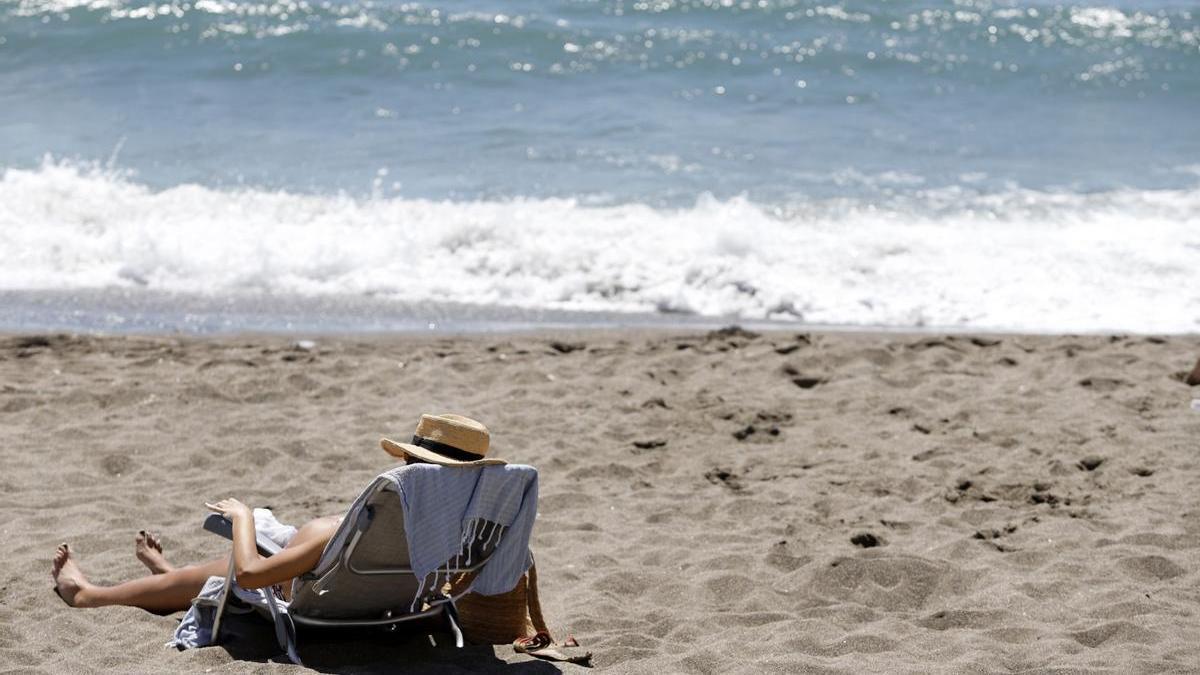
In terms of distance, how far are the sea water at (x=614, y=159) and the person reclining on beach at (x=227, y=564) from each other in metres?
4.16

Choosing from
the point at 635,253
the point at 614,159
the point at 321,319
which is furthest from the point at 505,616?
the point at 614,159

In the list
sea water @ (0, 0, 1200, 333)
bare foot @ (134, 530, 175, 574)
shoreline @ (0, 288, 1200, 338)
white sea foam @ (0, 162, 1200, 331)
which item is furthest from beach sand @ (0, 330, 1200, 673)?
sea water @ (0, 0, 1200, 333)

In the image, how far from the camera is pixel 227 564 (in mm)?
4512

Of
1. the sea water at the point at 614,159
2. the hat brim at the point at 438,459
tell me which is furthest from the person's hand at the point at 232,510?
the sea water at the point at 614,159

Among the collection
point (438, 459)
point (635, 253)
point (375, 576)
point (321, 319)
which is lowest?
point (635, 253)

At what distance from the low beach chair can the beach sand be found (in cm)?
12

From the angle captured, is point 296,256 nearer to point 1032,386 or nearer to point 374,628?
point 1032,386

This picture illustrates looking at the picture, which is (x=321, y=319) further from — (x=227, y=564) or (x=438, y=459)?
(x=438, y=459)

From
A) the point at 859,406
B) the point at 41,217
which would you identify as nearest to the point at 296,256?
the point at 41,217

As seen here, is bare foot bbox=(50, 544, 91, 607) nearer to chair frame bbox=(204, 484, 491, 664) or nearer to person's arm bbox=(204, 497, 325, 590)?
chair frame bbox=(204, 484, 491, 664)

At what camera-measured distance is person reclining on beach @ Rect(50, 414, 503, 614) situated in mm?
4102

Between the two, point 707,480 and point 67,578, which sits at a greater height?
point 67,578

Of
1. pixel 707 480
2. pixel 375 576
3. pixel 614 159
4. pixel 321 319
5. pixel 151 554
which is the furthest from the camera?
pixel 614 159

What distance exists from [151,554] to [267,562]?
0.86 meters
